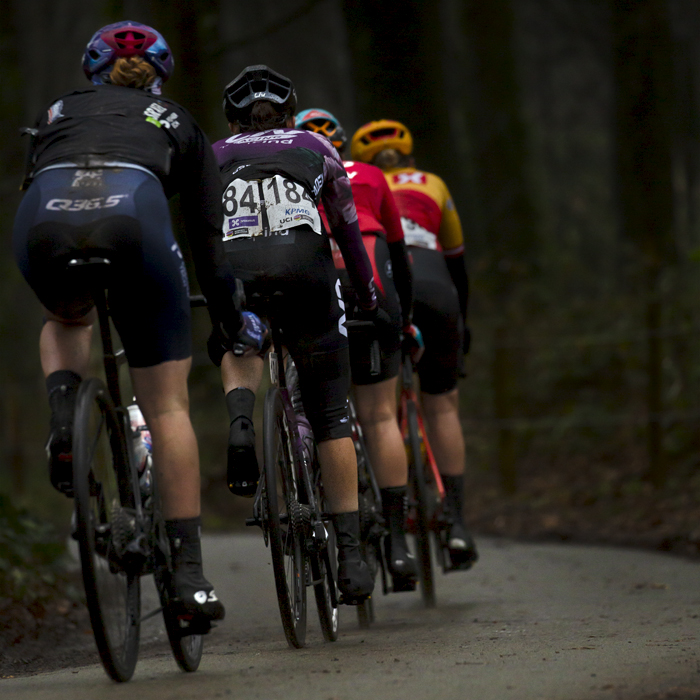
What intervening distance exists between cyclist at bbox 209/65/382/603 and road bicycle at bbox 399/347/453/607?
150 cm

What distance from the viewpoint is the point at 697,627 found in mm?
5074

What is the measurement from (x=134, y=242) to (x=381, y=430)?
2.59 metres

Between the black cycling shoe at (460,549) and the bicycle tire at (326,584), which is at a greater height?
the bicycle tire at (326,584)

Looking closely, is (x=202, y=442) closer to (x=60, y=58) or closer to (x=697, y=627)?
(x=697, y=627)

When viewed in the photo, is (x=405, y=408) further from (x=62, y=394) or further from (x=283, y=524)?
(x=62, y=394)

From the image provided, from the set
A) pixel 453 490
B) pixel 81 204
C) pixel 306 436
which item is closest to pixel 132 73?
pixel 81 204

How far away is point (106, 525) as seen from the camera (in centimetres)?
386

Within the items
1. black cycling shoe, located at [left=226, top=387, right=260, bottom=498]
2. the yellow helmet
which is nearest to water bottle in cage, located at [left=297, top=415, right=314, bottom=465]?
black cycling shoe, located at [left=226, top=387, right=260, bottom=498]

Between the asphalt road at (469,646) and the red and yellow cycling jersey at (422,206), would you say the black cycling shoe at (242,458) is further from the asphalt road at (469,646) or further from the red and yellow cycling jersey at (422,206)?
the red and yellow cycling jersey at (422,206)

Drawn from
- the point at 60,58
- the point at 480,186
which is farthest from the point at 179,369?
the point at 60,58

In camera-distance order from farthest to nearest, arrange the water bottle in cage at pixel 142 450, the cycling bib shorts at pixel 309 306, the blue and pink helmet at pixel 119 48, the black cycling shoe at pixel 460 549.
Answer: the black cycling shoe at pixel 460 549, the cycling bib shorts at pixel 309 306, the water bottle in cage at pixel 142 450, the blue and pink helmet at pixel 119 48

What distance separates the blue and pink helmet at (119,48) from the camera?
413 cm

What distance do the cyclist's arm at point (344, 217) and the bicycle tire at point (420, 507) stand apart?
5.52ft

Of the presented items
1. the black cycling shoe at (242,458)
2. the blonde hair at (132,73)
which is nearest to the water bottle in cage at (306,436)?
the black cycling shoe at (242,458)
